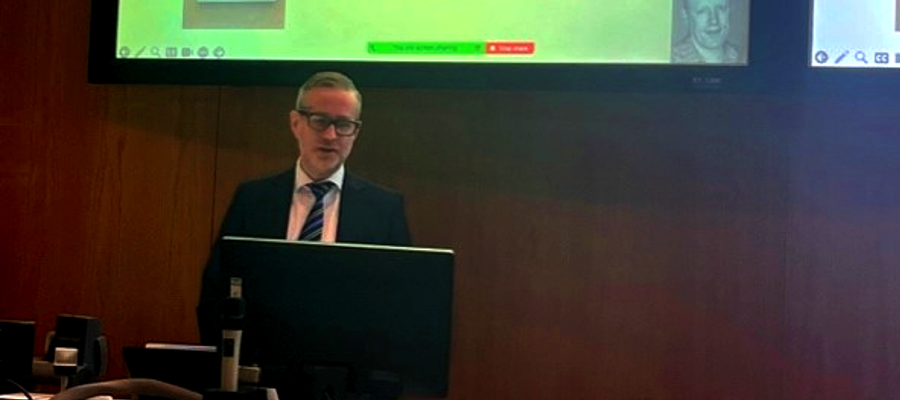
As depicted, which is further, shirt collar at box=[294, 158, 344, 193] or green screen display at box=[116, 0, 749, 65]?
shirt collar at box=[294, 158, 344, 193]

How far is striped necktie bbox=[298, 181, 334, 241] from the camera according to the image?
11.7 feet

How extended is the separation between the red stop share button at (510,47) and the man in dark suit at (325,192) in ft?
1.34

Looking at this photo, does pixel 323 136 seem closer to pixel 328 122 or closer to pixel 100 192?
pixel 328 122

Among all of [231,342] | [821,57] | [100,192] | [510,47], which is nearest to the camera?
[231,342]

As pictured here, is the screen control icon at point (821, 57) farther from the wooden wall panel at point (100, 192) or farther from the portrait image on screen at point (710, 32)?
the wooden wall panel at point (100, 192)

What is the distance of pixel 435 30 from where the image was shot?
347 centimetres

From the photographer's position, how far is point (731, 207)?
3410 millimetres

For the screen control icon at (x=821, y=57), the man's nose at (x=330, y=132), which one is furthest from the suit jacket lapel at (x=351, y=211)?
the screen control icon at (x=821, y=57)

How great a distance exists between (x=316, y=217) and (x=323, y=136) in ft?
0.77

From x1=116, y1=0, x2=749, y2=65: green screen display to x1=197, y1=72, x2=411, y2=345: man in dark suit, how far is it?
13 cm

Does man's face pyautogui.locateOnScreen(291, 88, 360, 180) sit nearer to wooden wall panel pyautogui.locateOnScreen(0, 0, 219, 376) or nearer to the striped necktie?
the striped necktie

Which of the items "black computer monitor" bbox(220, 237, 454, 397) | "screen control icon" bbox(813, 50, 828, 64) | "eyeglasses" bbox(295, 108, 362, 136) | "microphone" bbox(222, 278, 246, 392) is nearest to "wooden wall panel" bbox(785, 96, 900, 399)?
"screen control icon" bbox(813, 50, 828, 64)


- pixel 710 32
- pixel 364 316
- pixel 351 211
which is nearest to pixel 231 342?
pixel 364 316

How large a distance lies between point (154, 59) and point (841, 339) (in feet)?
6.85
